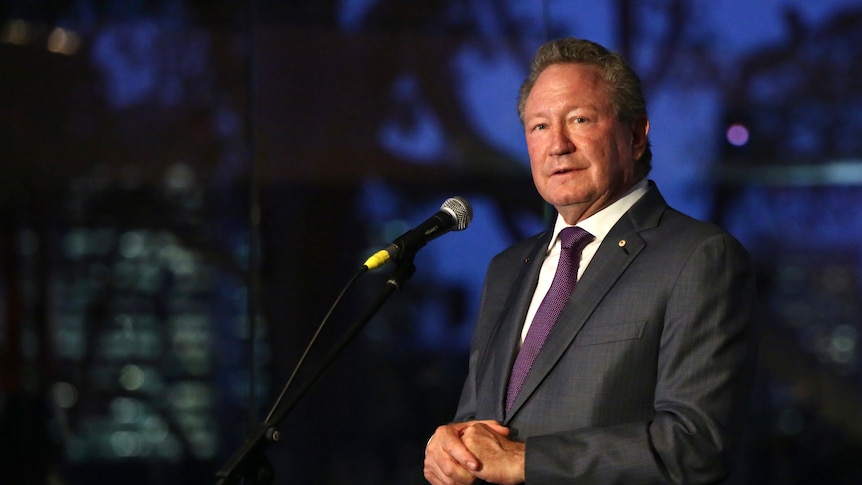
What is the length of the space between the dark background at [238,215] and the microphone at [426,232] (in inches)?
73.4

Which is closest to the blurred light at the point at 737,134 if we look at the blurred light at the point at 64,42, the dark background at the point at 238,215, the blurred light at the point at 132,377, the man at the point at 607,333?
the dark background at the point at 238,215

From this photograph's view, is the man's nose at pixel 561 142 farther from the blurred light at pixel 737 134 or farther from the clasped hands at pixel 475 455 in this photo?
the blurred light at pixel 737 134

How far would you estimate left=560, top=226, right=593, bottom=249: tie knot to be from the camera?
217 centimetres

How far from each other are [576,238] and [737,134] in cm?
171

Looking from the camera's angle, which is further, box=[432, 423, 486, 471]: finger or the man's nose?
the man's nose

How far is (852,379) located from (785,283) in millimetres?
392

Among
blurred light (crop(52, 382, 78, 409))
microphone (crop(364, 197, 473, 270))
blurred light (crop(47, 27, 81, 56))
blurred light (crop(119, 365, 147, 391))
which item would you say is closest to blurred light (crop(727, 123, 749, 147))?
microphone (crop(364, 197, 473, 270))

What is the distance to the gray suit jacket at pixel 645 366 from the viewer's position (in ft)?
5.95

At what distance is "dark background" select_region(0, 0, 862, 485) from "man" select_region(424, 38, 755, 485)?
5.42 ft

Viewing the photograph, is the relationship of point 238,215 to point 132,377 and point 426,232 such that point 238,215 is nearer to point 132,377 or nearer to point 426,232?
point 132,377

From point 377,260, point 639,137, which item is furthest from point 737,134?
point 377,260

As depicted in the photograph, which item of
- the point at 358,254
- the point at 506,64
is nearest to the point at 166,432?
the point at 358,254

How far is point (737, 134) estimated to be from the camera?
12.0 feet

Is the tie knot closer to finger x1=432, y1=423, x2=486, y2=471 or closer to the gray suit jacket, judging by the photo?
the gray suit jacket
